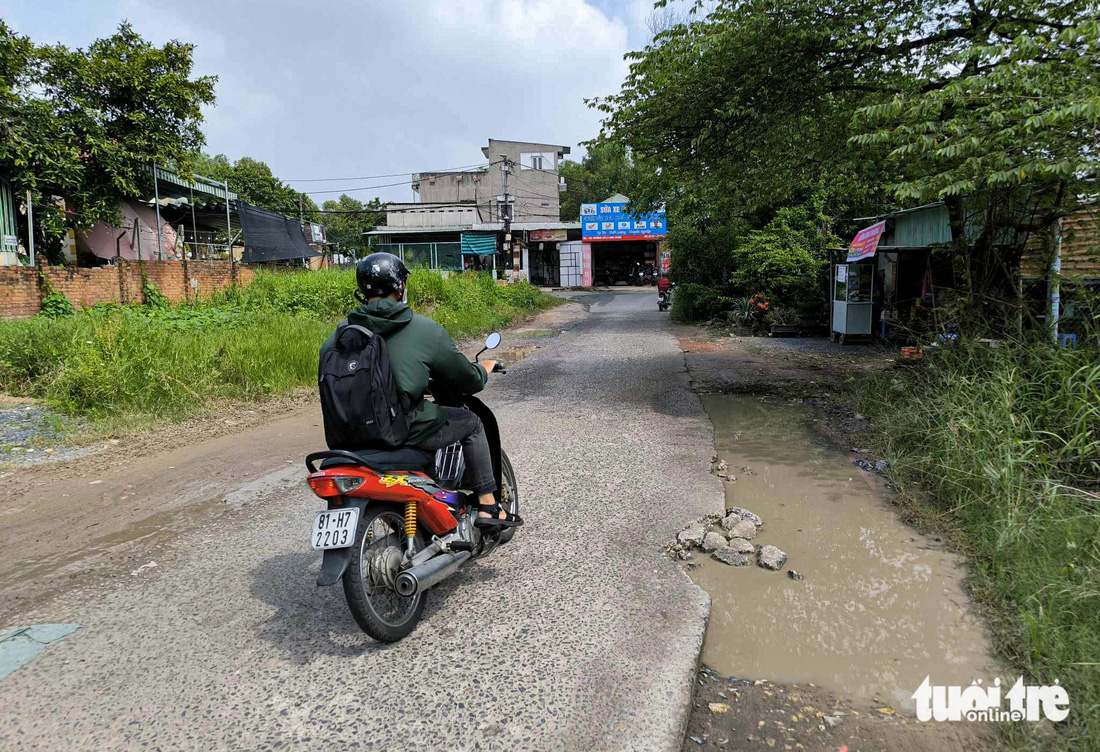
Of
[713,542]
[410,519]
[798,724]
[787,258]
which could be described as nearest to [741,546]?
[713,542]

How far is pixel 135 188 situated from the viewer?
523 inches

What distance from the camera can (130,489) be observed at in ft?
16.9

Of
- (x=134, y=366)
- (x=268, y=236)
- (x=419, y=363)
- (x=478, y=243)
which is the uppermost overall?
(x=478, y=243)

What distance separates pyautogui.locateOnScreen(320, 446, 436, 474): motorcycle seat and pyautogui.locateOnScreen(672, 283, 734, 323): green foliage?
15475 millimetres

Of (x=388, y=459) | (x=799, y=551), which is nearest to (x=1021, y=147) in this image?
(x=799, y=551)

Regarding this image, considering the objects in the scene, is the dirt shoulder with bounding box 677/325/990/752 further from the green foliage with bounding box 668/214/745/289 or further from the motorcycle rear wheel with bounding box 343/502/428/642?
the green foliage with bounding box 668/214/745/289

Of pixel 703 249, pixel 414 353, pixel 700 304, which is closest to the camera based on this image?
pixel 414 353

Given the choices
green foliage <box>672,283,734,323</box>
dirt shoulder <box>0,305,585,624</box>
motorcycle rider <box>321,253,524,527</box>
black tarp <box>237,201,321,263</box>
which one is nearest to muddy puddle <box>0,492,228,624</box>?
dirt shoulder <box>0,305,585,624</box>

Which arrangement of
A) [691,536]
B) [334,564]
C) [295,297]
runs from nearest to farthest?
[334,564], [691,536], [295,297]

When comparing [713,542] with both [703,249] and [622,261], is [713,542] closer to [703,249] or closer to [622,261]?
[703,249]

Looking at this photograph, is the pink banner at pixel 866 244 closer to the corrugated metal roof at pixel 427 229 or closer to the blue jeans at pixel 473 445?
the blue jeans at pixel 473 445

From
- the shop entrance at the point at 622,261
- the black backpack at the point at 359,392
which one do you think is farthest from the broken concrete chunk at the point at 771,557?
the shop entrance at the point at 622,261

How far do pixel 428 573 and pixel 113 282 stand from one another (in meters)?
12.5

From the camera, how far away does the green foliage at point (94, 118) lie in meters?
11.4
